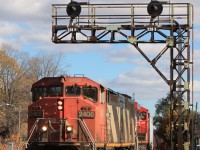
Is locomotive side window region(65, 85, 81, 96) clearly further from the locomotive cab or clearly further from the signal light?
the signal light

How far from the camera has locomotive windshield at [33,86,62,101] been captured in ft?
79.9

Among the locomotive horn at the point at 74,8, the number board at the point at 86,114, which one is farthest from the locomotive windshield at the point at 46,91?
the locomotive horn at the point at 74,8

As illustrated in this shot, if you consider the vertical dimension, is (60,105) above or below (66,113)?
above

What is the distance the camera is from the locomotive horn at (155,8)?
2752 centimetres

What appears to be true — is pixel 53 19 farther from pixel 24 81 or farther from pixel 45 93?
pixel 24 81

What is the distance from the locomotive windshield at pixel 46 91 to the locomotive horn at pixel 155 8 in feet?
22.5

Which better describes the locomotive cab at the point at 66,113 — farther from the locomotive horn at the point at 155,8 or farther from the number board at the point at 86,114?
the locomotive horn at the point at 155,8

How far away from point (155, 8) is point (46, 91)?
24.2 ft

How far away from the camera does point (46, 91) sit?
24.7 metres

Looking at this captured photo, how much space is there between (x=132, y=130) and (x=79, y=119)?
1225 centimetres

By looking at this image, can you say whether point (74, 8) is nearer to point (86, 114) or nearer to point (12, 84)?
point (86, 114)

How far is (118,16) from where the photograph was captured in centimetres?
2817

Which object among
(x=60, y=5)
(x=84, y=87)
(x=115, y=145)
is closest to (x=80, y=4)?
(x=60, y=5)

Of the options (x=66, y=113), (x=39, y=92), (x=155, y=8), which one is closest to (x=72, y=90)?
(x=66, y=113)
